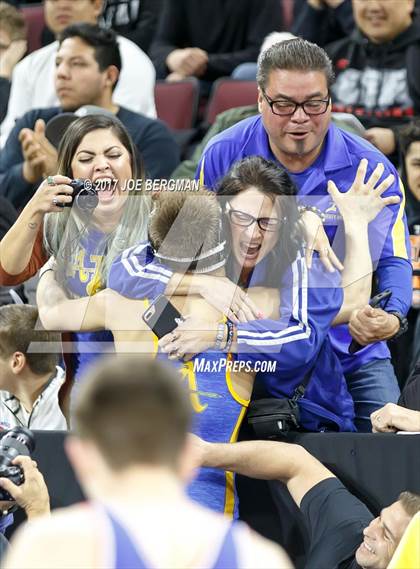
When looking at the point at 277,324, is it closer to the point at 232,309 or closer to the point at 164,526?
the point at 232,309

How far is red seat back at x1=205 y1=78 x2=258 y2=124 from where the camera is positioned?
696cm

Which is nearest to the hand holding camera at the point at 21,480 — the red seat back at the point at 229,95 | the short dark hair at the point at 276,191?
the short dark hair at the point at 276,191

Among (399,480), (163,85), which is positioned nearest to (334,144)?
(399,480)

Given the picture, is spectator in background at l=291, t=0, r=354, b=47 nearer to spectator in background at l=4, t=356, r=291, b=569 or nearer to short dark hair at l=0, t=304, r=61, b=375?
short dark hair at l=0, t=304, r=61, b=375

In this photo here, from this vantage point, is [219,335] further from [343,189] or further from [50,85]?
[50,85]

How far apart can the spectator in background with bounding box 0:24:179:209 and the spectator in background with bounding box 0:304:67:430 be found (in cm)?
134

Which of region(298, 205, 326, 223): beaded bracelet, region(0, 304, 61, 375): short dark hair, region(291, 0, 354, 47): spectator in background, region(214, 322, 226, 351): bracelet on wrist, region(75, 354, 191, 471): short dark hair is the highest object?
region(75, 354, 191, 471): short dark hair

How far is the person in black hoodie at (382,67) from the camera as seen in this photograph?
6.46 meters

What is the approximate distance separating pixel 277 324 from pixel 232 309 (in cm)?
15

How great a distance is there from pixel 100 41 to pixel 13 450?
10.1 feet

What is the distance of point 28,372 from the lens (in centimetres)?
469

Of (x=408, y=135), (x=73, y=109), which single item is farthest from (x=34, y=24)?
(x=408, y=135)

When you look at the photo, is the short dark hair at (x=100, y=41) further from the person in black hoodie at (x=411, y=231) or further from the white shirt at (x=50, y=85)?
the person in black hoodie at (x=411, y=231)

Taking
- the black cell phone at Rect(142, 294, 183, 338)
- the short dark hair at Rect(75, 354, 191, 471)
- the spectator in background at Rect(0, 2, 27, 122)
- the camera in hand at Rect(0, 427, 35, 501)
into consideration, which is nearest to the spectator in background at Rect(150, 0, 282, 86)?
the spectator in background at Rect(0, 2, 27, 122)
